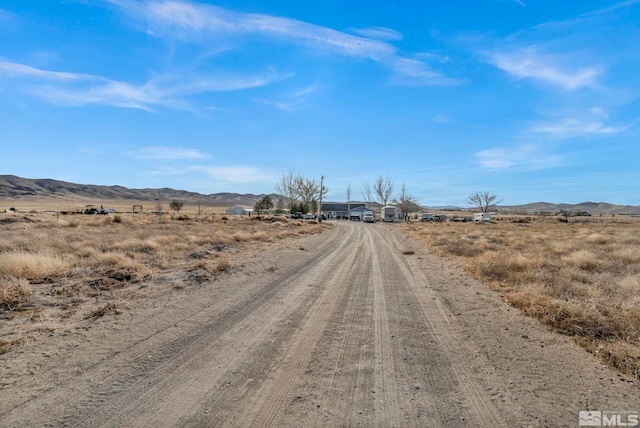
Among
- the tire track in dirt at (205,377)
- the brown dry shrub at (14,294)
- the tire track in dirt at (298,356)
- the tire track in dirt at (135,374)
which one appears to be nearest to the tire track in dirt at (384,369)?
the tire track in dirt at (298,356)

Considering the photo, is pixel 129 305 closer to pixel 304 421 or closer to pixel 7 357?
pixel 7 357

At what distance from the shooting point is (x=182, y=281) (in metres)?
9.56

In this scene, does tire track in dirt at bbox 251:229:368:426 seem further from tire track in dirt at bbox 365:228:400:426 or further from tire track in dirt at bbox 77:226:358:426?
tire track in dirt at bbox 365:228:400:426

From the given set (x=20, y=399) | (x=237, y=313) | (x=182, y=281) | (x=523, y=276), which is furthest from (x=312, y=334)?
(x=523, y=276)

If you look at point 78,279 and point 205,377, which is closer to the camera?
point 205,377

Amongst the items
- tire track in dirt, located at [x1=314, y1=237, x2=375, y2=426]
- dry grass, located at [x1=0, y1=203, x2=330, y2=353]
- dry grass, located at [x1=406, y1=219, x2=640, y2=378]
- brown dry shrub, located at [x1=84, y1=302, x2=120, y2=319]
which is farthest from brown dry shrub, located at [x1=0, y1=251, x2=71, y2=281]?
dry grass, located at [x1=406, y1=219, x2=640, y2=378]

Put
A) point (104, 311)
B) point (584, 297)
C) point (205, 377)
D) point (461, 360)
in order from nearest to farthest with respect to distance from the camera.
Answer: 1. point (205, 377)
2. point (461, 360)
3. point (104, 311)
4. point (584, 297)

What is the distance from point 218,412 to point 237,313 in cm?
356

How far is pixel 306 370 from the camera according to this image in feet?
14.1

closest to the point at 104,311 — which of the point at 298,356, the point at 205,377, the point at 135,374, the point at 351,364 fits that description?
the point at 135,374

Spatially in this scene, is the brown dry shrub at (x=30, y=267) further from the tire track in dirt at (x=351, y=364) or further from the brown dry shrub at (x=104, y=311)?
the tire track in dirt at (x=351, y=364)

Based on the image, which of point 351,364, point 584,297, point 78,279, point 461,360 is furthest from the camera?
point 78,279

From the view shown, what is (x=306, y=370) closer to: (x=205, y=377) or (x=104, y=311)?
(x=205, y=377)

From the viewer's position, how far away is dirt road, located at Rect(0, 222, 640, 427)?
334 centimetres
